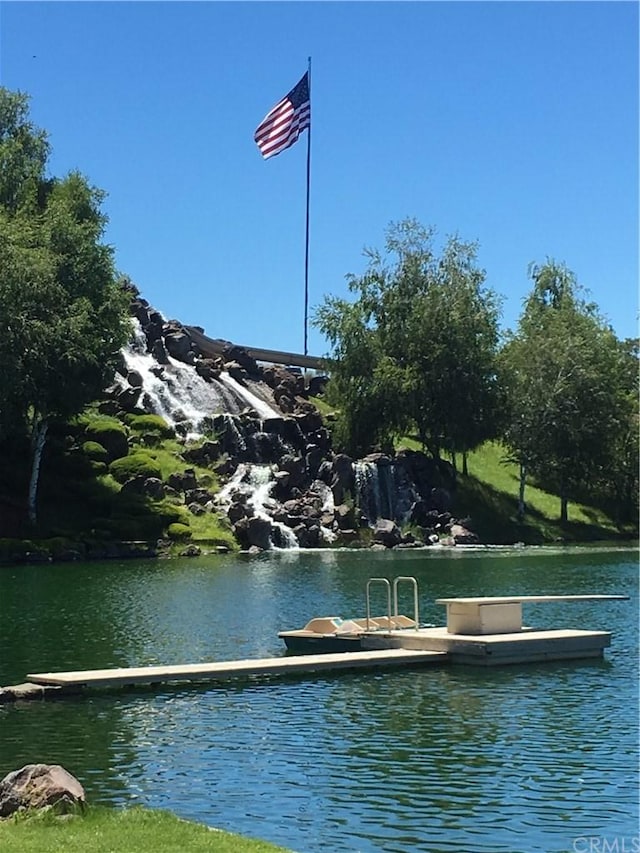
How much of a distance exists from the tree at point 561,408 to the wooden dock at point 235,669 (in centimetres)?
6363

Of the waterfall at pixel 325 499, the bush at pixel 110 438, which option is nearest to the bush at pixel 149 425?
the bush at pixel 110 438

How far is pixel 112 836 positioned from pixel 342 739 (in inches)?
319

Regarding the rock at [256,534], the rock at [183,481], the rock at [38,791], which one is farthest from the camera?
the rock at [183,481]

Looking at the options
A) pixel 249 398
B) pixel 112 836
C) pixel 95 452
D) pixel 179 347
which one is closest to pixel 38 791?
pixel 112 836

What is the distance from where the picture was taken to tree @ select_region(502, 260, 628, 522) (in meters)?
91.9

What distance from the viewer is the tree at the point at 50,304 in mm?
64125

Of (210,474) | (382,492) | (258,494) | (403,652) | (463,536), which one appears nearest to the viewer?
(403,652)

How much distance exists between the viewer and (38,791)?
14047mm

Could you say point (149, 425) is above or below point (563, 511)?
above

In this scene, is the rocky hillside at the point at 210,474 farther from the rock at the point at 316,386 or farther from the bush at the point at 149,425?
the rock at the point at 316,386

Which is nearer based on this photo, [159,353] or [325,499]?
[325,499]

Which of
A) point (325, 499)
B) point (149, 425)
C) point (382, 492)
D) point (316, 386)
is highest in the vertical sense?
point (316, 386)

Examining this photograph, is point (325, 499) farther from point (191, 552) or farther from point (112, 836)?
point (112, 836)

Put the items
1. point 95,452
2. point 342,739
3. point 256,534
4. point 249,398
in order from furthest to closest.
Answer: point 249,398 → point 95,452 → point 256,534 → point 342,739
